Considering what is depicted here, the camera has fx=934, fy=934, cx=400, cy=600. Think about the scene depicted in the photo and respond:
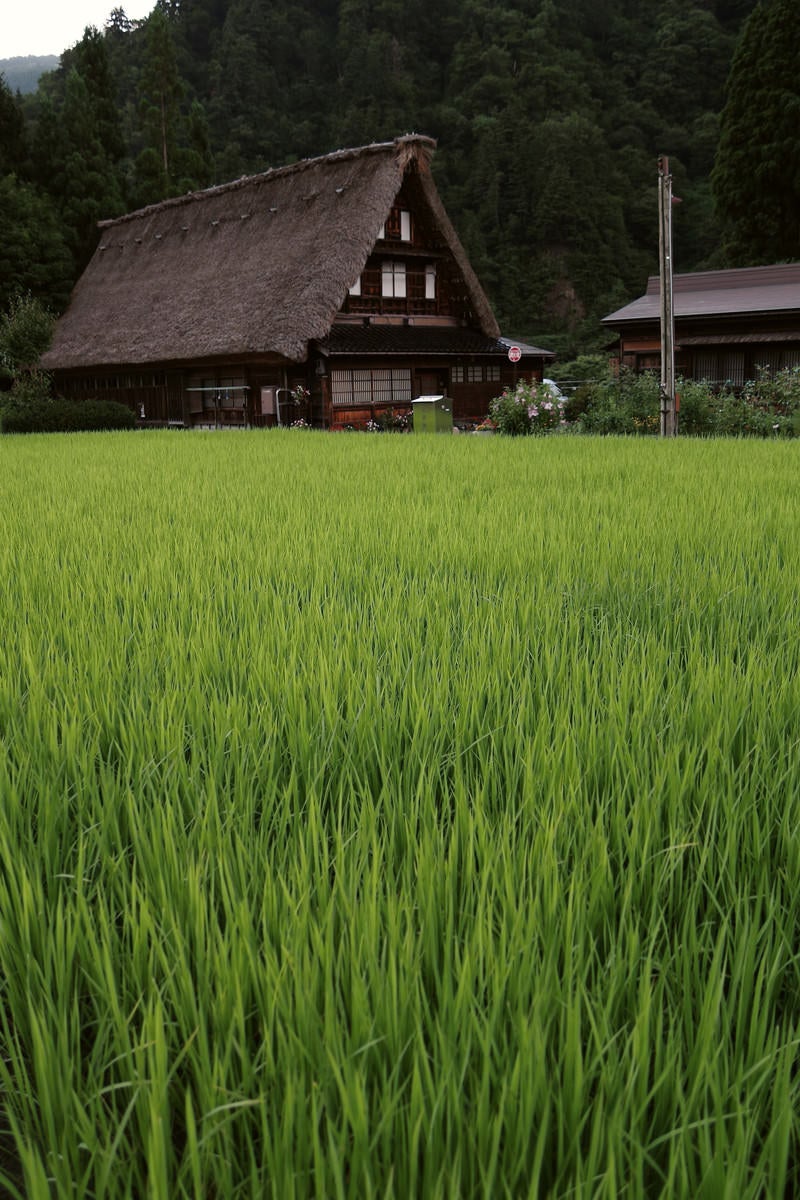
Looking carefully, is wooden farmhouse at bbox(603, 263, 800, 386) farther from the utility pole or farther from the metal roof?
the utility pole

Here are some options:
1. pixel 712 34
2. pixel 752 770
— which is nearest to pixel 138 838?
pixel 752 770

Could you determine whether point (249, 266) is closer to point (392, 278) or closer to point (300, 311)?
point (392, 278)

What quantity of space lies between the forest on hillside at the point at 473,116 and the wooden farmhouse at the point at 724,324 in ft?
18.3

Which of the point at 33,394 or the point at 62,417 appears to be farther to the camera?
the point at 33,394

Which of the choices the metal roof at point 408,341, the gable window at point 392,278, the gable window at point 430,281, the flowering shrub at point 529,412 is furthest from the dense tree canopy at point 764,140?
the flowering shrub at point 529,412

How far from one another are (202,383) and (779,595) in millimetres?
18307

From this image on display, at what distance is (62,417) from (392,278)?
7.34 meters

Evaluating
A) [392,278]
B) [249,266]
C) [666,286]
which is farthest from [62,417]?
[666,286]

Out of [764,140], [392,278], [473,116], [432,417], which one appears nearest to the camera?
[432,417]

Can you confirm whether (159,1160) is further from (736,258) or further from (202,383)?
(736,258)

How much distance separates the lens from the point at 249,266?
19.4 m

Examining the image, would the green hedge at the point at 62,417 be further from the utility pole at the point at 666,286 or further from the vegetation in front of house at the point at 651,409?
the utility pole at the point at 666,286

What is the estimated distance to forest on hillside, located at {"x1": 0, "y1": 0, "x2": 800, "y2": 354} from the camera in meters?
27.5

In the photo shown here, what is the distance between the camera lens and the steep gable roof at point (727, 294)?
744 inches
